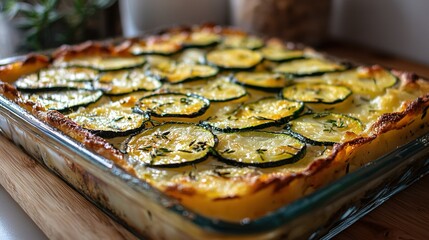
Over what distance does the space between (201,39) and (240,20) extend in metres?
0.53

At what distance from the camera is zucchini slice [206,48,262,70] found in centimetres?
227

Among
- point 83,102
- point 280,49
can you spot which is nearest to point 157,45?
point 280,49

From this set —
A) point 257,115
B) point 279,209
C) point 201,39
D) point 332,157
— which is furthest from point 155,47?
point 279,209

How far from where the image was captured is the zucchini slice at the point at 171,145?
1.45m

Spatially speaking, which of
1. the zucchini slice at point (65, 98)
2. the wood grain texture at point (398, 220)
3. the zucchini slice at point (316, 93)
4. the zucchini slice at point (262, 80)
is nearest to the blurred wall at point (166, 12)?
the zucchini slice at point (262, 80)

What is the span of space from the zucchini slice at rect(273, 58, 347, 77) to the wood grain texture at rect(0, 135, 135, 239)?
109 centimetres

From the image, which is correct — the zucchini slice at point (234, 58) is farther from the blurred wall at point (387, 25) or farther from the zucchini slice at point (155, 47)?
the blurred wall at point (387, 25)

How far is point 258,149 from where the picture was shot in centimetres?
152

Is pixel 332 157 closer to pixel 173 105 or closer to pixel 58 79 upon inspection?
pixel 173 105

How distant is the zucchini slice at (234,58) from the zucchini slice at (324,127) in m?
0.57

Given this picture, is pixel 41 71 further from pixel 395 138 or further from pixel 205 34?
pixel 395 138

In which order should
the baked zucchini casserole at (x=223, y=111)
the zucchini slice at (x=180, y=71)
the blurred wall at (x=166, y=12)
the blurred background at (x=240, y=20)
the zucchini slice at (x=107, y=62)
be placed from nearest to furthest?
the baked zucchini casserole at (x=223, y=111) < the zucchini slice at (x=180, y=71) < the zucchini slice at (x=107, y=62) < the blurred background at (x=240, y=20) < the blurred wall at (x=166, y=12)

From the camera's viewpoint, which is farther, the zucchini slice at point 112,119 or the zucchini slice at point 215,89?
the zucchini slice at point 215,89

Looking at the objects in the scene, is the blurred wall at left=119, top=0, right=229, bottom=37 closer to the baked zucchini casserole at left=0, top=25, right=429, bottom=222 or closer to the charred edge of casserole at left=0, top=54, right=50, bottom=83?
the baked zucchini casserole at left=0, top=25, right=429, bottom=222
